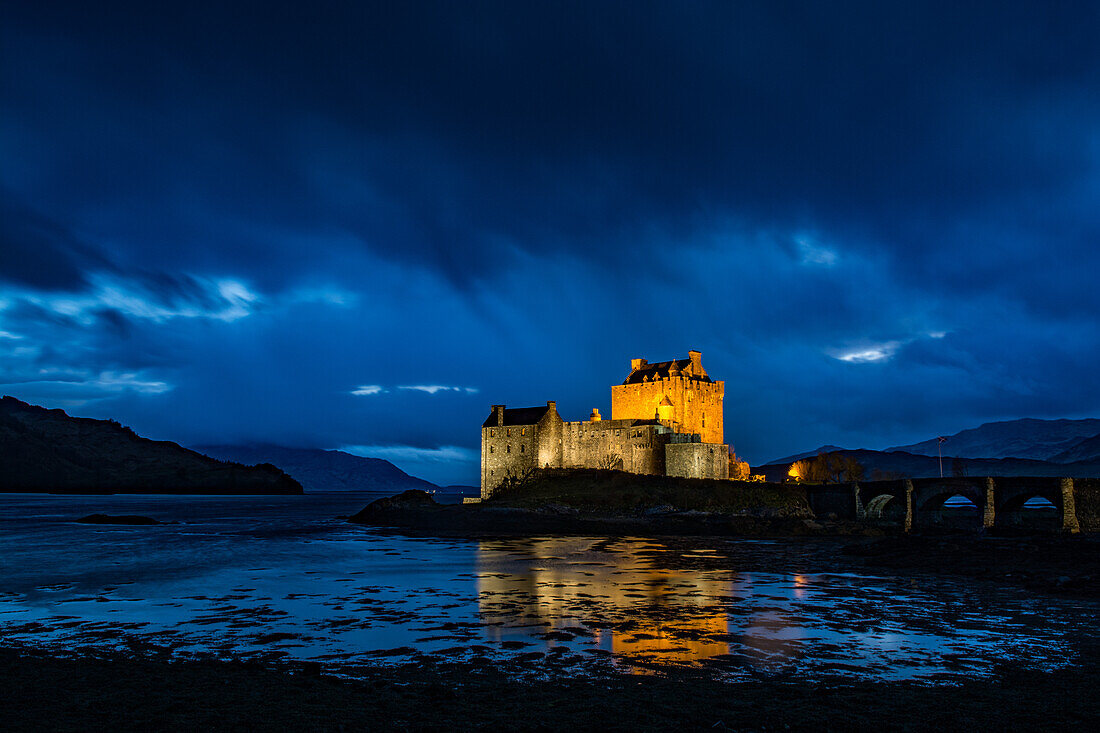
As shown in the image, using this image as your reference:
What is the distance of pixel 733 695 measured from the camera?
11195 mm

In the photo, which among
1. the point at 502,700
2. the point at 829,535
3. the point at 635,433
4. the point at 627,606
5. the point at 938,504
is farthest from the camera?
the point at 635,433

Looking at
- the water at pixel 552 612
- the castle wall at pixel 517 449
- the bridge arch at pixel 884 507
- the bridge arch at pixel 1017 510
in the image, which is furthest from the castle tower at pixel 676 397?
the water at pixel 552 612

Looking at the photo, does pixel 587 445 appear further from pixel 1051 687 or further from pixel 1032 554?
pixel 1051 687

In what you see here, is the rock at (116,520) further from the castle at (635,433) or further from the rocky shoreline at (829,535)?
the castle at (635,433)

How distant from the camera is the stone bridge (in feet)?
164

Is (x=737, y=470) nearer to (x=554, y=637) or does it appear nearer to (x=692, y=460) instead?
(x=692, y=460)

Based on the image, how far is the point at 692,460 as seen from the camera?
224 feet

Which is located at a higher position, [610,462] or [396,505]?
[610,462]

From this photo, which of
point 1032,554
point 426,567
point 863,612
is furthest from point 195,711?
point 1032,554

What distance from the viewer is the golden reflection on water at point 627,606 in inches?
608

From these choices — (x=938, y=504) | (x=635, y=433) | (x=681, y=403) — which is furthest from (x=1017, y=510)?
(x=635, y=433)

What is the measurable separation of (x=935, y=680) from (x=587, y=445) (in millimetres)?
62237

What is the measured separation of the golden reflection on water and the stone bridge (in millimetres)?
29763

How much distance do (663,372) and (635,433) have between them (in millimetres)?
8506
